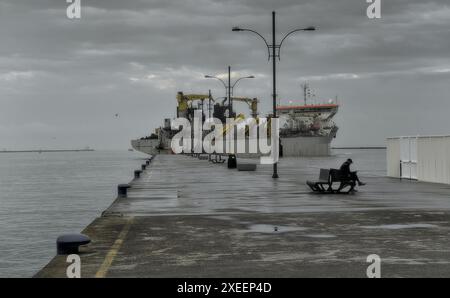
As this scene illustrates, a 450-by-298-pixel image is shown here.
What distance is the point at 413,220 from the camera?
16250mm

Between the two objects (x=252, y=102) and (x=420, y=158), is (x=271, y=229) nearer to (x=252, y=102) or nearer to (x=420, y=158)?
(x=420, y=158)

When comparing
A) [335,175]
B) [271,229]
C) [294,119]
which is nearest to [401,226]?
[271,229]

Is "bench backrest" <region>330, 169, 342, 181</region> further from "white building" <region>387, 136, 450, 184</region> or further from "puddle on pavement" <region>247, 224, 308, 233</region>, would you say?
"puddle on pavement" <region>247, 224, 308, 233</region>

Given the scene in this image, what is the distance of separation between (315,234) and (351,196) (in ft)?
34.7

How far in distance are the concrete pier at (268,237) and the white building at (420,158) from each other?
7.16m

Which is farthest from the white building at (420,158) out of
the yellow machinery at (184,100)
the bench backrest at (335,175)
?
the yellow machinery at (184,100)

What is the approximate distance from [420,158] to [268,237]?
838 inches

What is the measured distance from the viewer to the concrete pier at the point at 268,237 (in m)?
9.99

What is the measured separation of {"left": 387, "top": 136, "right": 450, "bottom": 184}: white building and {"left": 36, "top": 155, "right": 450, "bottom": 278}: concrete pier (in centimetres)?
716

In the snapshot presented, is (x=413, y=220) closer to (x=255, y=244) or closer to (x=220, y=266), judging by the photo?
(x=255, y=244)

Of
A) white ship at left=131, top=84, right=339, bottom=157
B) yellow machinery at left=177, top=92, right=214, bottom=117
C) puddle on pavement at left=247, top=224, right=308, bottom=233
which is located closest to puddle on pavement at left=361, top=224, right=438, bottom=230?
puddle on pavement at left=247, top=224, right=308, bottom=233

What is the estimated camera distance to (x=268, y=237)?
13469mm

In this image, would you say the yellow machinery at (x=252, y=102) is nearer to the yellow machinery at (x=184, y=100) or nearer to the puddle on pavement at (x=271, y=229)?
the yellow machinery at (x=184, y=100)
